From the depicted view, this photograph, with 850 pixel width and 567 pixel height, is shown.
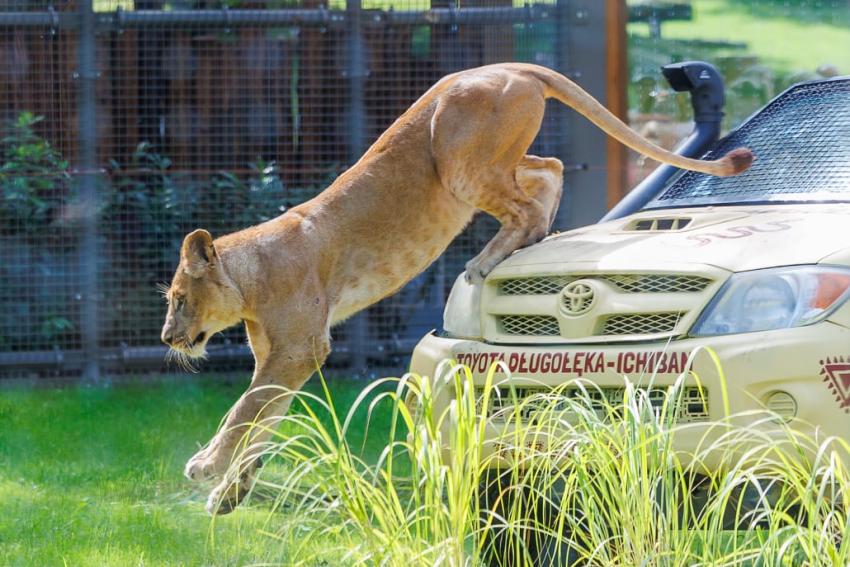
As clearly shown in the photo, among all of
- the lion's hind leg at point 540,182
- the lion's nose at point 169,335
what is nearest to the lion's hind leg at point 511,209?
the lion's hind leg at point 540,182

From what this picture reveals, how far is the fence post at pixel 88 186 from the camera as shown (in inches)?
383

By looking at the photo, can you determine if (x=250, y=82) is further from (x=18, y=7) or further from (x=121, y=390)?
(x=121, y=390)

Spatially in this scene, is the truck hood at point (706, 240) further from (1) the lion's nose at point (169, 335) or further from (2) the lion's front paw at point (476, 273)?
(1) the lion's nose at point (169, 335)

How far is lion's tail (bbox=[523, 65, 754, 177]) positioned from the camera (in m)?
5.29

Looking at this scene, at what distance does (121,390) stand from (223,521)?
12.6 ft

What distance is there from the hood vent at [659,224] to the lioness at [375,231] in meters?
0.33

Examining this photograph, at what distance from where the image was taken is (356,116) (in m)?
9.87

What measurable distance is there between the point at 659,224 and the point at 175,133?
18.0ft

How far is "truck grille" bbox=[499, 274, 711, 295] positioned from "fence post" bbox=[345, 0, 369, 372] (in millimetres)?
4917

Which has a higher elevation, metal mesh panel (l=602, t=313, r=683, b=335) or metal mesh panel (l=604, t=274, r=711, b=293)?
metal mesh panel (l=604, t=274, r=711, b=293)

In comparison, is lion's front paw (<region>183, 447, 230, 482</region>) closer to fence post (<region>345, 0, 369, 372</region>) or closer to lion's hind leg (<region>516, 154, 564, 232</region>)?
lion's hind leg (<region>516, 154, 564, 232</region>)

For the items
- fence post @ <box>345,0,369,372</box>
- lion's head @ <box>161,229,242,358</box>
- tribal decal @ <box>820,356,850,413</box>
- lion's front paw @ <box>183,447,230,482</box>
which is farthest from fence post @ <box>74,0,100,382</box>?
tribal decal @ <box>820,356,850,413</box>

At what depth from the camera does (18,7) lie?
983cm

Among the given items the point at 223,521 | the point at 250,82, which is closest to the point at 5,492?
the point at 223,521
